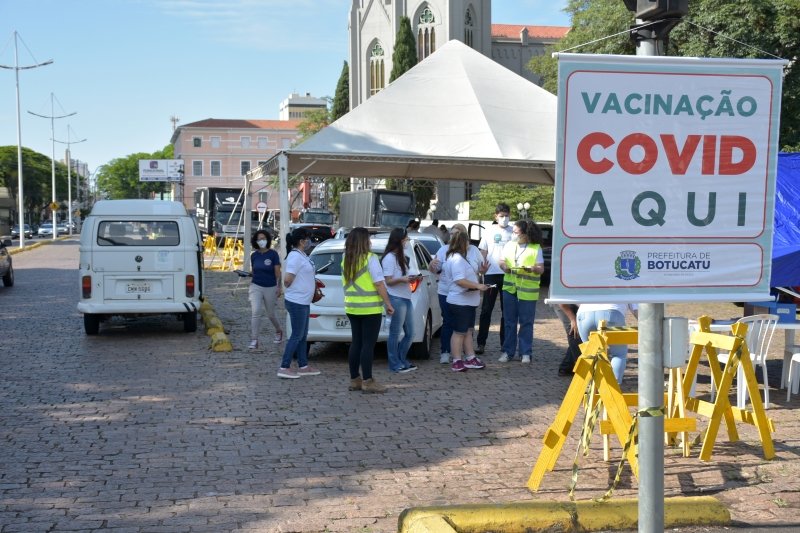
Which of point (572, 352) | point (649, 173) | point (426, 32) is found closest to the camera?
point (649, 173)

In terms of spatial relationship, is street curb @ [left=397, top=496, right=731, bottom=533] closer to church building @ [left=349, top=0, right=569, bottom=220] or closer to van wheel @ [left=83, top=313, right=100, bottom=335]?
van wheel @ [left=83, top=313, right=100, bottom=335]

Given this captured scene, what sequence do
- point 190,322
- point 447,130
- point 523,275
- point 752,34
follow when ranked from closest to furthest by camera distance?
point 523,275 → point 190,322 → point 447,130 → point 752,34

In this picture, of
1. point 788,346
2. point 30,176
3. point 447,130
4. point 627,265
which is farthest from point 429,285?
point 30,176

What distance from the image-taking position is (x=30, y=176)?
105 meters

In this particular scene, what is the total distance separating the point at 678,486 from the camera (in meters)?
6.28

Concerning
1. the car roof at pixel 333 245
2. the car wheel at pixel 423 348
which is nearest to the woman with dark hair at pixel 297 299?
the car roof at pixel 333 245

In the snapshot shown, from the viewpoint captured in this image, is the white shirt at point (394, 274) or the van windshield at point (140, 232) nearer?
the white shirt at point (394, 274)

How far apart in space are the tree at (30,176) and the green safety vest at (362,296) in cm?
9338

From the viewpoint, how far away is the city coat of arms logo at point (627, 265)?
4066mm

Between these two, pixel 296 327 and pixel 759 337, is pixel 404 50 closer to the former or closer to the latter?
pixel 296 327

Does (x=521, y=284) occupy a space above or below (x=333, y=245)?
below

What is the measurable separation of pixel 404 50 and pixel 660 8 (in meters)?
73.4

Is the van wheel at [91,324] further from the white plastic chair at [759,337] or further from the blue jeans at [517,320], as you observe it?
the white plastic chair at [759,337]

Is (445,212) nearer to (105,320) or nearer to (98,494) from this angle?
(105,320)
